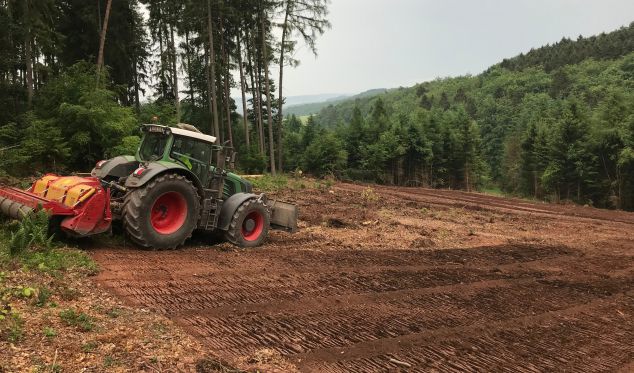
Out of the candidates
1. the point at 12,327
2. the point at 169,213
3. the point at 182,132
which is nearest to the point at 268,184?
the point at 182,132

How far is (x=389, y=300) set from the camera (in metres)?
5.62

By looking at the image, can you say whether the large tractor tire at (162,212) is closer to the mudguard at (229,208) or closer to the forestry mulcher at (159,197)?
the forestry mulcher at (159,197)

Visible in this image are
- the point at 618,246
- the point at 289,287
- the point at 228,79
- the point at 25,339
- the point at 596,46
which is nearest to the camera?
the point at 25,339

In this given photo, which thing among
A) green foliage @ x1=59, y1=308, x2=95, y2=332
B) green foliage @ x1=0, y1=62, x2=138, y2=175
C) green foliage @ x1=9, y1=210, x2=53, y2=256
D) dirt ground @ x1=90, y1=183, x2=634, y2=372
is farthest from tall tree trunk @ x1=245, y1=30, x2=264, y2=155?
green foliage @ x1=59, y1=308, x2=95, y2=332

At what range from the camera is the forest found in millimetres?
16641

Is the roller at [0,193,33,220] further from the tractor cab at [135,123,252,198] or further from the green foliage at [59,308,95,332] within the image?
the green foliage at [59,308,95,332]

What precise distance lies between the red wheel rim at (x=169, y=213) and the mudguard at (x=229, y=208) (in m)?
0.87

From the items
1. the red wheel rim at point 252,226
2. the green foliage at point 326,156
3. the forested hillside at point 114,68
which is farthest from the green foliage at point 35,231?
the green foliage at point 326,156

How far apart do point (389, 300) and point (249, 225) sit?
372 cm

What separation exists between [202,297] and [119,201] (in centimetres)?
313

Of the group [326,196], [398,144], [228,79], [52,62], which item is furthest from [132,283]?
[398,144]

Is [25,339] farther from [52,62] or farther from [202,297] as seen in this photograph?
[52,62]

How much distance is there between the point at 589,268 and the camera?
8.27m

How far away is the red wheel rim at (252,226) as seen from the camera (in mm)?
8555
